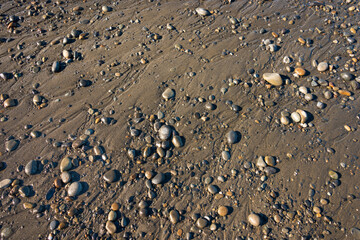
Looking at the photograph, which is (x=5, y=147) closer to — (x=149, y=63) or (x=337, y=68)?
(x=149, y=63)

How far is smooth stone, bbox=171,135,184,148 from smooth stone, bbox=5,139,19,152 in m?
2.71

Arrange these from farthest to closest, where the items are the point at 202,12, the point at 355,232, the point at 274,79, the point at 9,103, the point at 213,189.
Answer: the point at 202,12 → the point at 274,79 → the point at 9,103 → the point at 213,189 → the point at 355,232

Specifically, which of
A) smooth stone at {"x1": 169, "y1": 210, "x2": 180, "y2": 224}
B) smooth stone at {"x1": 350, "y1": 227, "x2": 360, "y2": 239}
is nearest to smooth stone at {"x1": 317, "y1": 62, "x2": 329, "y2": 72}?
smooth stone at {"x1": 350, "y1": 227, "x2": 360, "y2": 239}

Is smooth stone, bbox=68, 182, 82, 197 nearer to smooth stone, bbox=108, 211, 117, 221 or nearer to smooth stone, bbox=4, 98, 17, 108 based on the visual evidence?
smooth stone, bbox=108, 211, 117, 221

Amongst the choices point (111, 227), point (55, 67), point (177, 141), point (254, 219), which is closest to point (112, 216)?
point (111, 227)

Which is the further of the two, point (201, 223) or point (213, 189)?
point (213, 189)

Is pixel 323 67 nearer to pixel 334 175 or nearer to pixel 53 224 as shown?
pixel 334 175

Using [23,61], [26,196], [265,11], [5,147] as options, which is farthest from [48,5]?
[265,11]

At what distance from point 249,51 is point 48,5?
5201 mm

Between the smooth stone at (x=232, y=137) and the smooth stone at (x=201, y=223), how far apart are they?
132 cm

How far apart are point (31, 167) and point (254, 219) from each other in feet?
11.6

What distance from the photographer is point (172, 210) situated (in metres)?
3.09

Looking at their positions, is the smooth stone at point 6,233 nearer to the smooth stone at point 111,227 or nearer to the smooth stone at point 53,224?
the smooth stone at point 53,224

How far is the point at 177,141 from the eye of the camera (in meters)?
3.58
